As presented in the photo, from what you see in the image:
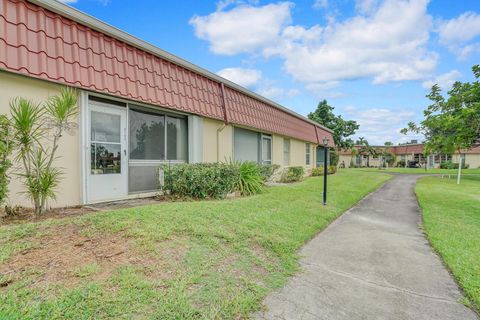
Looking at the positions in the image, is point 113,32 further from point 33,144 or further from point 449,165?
point 449,165

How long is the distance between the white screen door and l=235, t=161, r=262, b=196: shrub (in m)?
3.20

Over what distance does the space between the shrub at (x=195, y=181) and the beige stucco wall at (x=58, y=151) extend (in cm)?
196

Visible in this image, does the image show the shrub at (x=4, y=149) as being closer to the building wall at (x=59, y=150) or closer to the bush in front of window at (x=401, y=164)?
the building wall at (x=59, y=150)

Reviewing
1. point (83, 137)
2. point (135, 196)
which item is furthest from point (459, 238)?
point (83, 137)

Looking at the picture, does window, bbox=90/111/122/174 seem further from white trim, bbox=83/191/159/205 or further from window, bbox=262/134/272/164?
window, bbox=262/134/272/164

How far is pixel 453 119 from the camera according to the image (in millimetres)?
16734

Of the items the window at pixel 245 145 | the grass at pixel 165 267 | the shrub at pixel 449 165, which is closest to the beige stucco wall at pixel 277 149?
the window at pixel 245 145

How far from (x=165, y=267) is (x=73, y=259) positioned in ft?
3.16

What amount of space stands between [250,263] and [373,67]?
19.1 m

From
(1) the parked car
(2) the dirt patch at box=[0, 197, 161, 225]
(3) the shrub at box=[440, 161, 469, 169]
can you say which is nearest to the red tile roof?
(2) the dirt patch at box=[0, 197, 161, 225]

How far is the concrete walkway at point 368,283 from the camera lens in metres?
2.36

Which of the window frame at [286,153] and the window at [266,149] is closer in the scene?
the window at [266,149]

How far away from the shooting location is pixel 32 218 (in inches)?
158

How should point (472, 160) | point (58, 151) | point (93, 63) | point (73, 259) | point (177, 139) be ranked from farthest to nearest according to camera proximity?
point (472, 160)
point (177, 139)
point (93, 63)
point (58, 151)
point (73, 259)
